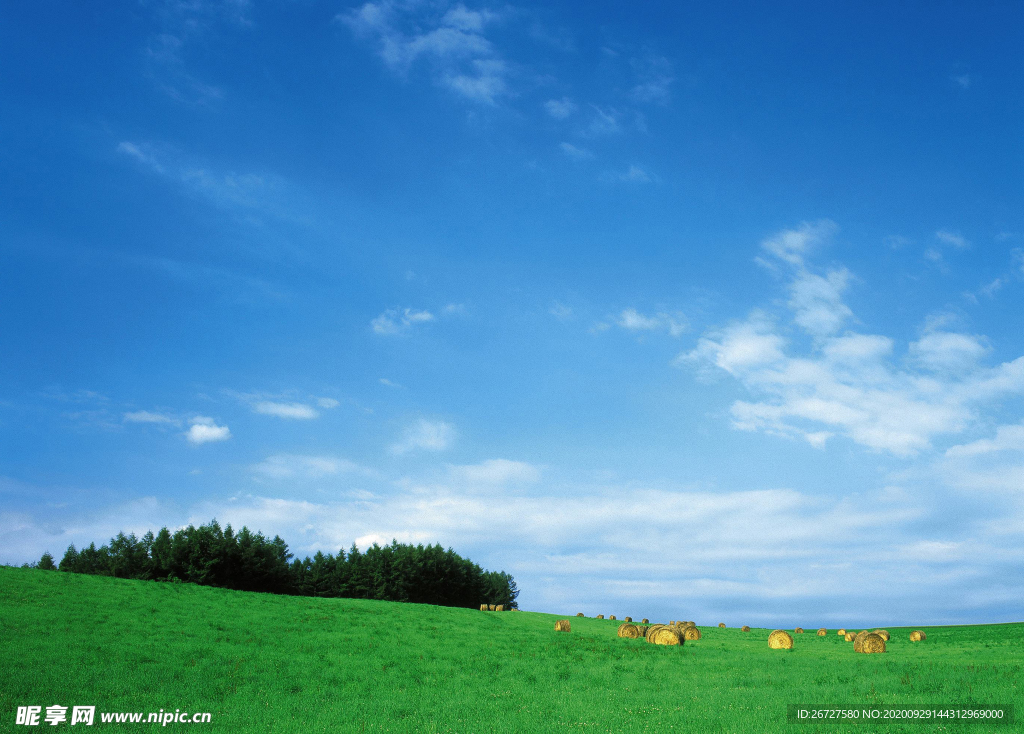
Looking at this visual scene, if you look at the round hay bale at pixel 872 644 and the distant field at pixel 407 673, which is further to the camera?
the round hay bale at pixel 872 644

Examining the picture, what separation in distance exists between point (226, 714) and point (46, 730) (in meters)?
5.18

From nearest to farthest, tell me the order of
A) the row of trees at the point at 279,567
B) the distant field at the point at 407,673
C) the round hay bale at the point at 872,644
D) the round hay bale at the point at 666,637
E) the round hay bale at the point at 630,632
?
the distant field at the point at 407,673, the round hay bale at the point at 872,644, the round hay bale at the point at 666,637, the round hay bale at the point at 630,632, the row of trees at the point at 279,567

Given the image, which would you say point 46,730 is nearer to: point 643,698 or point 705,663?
point 643,698

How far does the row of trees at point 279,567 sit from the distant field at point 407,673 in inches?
1143

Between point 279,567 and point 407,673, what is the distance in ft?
196

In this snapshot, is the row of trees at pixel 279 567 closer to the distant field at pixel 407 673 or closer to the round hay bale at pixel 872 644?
the distant field at pixel 407 673

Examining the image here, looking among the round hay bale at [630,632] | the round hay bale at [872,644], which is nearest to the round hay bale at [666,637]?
the round hay bale at [630,632]

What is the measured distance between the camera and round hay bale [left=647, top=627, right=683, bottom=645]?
1563 inches

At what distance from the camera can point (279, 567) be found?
81.7 meters

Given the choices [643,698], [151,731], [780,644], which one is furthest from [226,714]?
[780,644]

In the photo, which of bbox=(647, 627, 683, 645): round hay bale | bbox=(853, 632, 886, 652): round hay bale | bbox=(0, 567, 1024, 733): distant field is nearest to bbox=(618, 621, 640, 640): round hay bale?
bbox=(0, 567, 1024, 733): distant field

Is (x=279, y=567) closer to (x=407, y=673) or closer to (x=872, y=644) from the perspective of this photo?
(x=407, y=673)

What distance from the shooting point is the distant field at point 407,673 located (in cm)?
2030

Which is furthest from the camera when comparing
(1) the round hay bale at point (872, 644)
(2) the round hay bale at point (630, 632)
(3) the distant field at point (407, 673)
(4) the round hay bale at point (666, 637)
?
(2) the round hay bale at point (630, 632)
